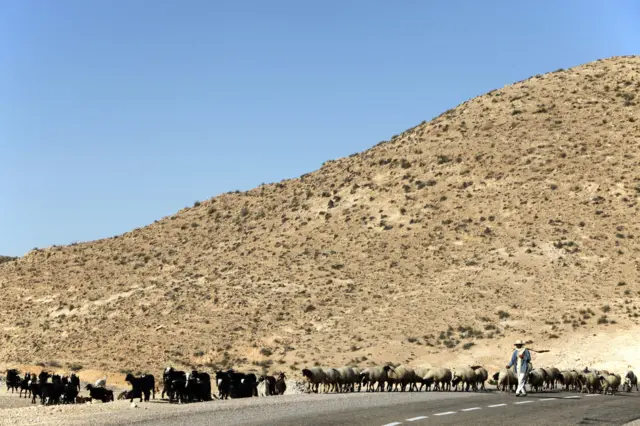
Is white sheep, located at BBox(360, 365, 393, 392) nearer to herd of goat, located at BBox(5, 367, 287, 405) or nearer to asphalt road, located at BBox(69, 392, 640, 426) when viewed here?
herd of goat, located at BBox(5, 367, 287, 405)

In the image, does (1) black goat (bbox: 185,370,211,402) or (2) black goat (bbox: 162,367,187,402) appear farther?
(1) black goat (bbox: 185,370,211,402)

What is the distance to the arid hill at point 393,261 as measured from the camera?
55.6 meters

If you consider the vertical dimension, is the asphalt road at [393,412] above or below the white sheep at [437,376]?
below

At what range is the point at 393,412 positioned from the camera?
20266 millimetres

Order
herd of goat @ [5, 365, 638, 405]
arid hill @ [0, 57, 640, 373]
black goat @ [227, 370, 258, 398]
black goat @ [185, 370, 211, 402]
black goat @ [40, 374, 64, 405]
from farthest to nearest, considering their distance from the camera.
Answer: arid hill @ [0, 57, 640, 373]
black goat @ [40, 374, 64, 405]
herd of goat @ [5, 365, 638, 405]
black goat @ [227, 370, 258, 398]
black goat @ [185, 370, 211, 402]

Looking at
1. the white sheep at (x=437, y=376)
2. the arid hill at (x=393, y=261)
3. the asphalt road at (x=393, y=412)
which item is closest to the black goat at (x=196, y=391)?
the asphalt road at (x=393, y=412)

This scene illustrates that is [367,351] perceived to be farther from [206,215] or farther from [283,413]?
[206,215]

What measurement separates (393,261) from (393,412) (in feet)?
152

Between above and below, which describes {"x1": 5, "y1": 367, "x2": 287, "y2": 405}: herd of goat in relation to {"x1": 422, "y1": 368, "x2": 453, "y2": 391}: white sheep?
below

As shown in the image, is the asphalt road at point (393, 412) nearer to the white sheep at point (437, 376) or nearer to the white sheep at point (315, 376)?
the white sheep at point (315, 376)

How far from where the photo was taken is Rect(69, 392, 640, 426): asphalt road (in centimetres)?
1822

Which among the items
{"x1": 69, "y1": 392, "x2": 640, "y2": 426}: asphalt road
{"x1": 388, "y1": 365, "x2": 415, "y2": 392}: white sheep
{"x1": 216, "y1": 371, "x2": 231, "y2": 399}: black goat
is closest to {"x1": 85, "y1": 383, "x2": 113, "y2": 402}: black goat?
{"x1": 216, "y1": 371, "x2": 231, "y2": 399}: black goat

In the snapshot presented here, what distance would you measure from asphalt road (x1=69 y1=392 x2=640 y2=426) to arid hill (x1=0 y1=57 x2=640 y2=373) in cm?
2524

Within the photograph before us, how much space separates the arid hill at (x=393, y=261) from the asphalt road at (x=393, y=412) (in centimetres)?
2524
